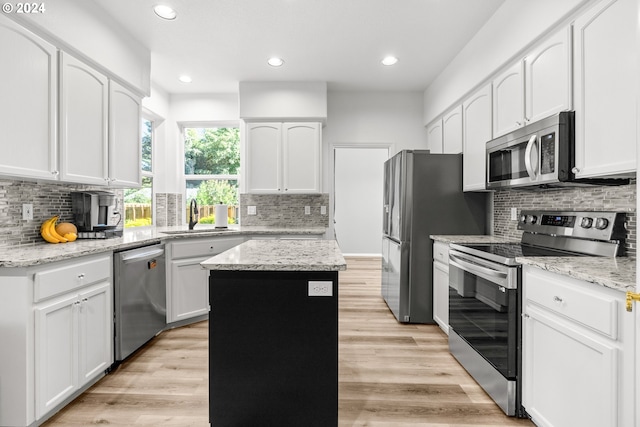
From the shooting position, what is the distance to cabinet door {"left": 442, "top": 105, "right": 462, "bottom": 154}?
137 inches

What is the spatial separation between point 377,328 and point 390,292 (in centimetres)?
61

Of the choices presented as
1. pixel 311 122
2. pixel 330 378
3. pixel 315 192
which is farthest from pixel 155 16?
pixel 330 378

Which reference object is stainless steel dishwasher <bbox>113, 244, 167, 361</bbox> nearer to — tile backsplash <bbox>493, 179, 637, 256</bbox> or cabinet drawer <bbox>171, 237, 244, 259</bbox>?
cabinet drawer <bbox>171, 237, 244, 259</bbox>

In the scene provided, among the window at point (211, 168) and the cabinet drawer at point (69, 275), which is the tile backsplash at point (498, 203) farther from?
the window at point (211, 168)

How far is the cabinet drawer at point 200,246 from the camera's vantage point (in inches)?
129

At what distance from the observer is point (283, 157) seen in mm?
4250

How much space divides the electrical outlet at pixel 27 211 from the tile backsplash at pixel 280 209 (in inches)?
93.4

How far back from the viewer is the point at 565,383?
4.98ft

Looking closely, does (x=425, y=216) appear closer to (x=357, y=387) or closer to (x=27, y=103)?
(x=357, y=387)

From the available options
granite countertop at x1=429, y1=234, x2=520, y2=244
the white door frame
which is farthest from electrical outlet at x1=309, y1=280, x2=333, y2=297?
the white door frame

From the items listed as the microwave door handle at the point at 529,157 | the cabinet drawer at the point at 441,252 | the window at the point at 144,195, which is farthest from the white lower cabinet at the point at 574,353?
the window at the point at 144,195

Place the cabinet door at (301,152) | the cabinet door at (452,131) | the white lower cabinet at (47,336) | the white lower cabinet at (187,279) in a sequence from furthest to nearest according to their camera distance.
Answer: the cabinet door at (301,152) → the cabinet door at (452,131) → the white lower cabinet at (187,279) → the white lower cabinet at (47,336)

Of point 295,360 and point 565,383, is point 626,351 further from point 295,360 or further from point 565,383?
point 295,360

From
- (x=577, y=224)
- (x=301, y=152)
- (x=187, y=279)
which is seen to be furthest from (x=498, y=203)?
(x=187, y=279)
